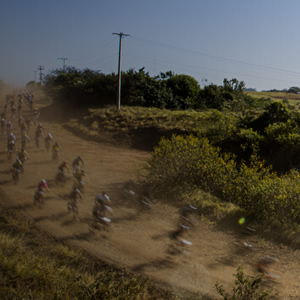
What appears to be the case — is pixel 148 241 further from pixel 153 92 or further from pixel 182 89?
pixel 182 89

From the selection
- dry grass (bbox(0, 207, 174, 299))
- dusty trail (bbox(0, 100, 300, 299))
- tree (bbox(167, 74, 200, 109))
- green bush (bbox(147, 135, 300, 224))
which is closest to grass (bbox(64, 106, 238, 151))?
green bush (bbox(147, 135, 300, 224))

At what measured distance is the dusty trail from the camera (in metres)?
7.55

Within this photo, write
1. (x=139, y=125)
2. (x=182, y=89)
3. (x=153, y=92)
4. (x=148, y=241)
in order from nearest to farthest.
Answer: (x=148, y=241), (x=139, y=125), (x=153, y=92), (x=182, y=89)

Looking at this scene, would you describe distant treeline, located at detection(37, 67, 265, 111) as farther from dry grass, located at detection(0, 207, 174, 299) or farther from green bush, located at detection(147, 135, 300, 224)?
dry grass, located at detection(0, 207, 174, 299)

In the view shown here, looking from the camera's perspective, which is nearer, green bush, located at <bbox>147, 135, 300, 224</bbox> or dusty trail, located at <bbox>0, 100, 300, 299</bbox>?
dusty trail, located at <bbox>0, 100, 300, 299</bbox>

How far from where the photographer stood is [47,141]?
56.3 feet

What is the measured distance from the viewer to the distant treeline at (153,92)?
3425 centimetres

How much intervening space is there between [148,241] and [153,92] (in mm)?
27238

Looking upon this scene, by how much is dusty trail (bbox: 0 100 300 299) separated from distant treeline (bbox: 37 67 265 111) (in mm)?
21042

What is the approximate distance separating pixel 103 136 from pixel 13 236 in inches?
636

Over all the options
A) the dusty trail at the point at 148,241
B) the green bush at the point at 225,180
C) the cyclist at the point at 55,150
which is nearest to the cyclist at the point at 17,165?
the dusty trail at the point at 148,241

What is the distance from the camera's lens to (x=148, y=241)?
29.7 feet

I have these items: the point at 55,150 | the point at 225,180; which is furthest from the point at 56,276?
the point at 55,150

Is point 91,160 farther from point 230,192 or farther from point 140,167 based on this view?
point 230,192
